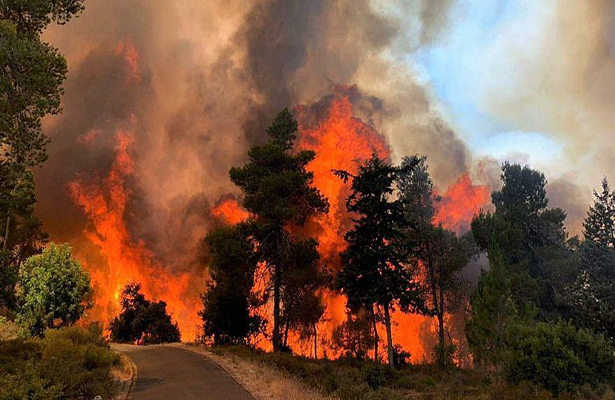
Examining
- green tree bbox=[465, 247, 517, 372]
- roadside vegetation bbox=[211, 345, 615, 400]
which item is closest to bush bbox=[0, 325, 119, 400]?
roadside vegetation bbox=[211, 345, 615, 400]

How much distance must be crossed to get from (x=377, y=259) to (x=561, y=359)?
12575mm

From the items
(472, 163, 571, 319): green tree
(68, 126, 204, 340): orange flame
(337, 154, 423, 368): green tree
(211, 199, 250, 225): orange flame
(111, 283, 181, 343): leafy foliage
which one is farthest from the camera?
(211, 199, 250, 225): orange flame

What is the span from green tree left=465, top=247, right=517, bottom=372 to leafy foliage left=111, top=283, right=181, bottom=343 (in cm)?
3570

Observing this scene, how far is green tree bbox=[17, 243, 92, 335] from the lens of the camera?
18.1 meters

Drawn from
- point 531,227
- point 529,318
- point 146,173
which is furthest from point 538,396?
point 146,173

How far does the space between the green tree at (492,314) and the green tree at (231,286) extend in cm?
1724

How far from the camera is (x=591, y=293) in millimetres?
24266

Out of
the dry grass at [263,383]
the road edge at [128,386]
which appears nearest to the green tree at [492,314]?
the dry grass at [263,383]

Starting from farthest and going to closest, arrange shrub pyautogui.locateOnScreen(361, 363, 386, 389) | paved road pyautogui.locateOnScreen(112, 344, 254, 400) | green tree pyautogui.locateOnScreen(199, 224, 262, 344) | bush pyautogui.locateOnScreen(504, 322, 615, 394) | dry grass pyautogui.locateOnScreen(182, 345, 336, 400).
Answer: green tree pyautogui.locateOnScreen(199, 224, 262, 344) < shrub pyautogui.locateOnScreen(361, 363, 386, 389) < bush pyautogui.locateOnScreen(504, 322, 615, 394) < dry grass pyautogui.locateOnScreen(182, 345, 336, 400) < paved road pyautogui.locateOnScreen(112, 344, 254, 400)

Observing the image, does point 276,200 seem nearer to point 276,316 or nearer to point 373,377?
point 276,316

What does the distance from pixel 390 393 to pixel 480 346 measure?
433 inches

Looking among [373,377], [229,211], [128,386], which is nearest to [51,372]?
[128,386]

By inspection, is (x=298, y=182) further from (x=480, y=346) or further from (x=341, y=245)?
(x=341, y=245)

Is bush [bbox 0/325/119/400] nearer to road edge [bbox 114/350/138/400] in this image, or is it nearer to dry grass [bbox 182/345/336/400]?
road edge [bbox 114/350/138/400]
